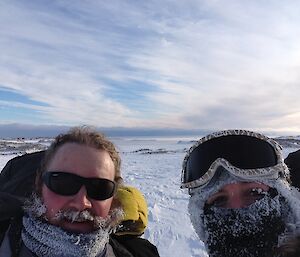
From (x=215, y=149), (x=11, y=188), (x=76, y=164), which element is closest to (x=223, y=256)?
(x=215, y=149)

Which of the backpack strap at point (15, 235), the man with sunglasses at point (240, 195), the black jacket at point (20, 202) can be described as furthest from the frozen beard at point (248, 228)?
the backpack strap at point (15, 235)

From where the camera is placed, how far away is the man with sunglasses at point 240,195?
1657 mm

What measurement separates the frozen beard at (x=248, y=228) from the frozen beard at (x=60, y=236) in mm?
530

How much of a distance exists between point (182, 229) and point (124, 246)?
337cm

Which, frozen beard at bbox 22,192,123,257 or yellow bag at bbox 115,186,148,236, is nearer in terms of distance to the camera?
frozen beard at bbox 22,192,123,257

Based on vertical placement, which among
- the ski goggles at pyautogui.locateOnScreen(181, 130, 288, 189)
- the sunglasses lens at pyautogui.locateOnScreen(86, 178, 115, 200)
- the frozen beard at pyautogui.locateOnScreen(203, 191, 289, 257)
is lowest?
the frozen beard at pyautogui.locateOnScreen(203, 191, 289, 257)

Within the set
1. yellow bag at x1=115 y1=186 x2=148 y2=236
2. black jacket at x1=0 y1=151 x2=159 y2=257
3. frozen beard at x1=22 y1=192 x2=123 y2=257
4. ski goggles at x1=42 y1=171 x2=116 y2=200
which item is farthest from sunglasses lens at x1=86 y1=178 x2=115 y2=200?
black jacket at x1=0 y1=151 x2=159 y2=257

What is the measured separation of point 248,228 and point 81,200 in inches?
31.8

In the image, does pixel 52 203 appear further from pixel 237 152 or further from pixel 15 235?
pixel 237 152

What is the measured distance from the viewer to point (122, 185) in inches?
89.3

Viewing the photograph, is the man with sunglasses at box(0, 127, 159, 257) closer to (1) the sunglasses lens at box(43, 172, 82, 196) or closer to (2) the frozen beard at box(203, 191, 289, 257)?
(1) the sunglasses lens at box(43, 172, 82, 196)

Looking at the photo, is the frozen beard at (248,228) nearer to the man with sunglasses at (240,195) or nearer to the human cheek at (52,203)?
the man with sunglasses at (240,195)

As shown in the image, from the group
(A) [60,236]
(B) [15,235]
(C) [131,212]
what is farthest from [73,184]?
(C) [131,212]

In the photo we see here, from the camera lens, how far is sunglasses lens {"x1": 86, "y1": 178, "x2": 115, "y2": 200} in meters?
1.89
